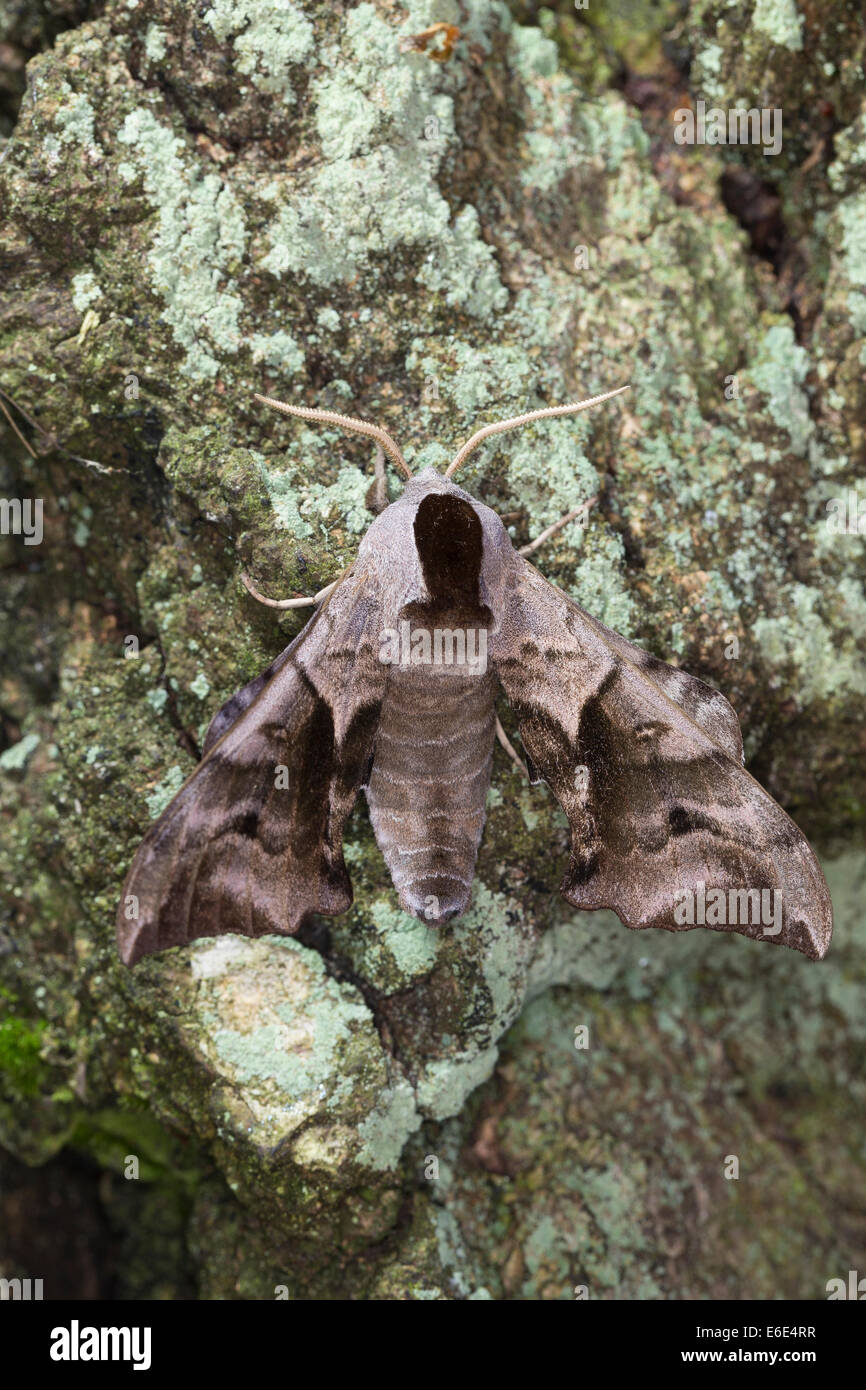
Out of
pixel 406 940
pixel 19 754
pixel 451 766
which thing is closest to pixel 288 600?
pixel 451 766

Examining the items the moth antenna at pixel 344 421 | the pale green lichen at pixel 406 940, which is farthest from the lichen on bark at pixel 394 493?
the moth antenna at pixel 344 421

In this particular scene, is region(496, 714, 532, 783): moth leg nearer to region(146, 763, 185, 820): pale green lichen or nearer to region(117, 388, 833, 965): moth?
region(117, 388, 833, 965): moth

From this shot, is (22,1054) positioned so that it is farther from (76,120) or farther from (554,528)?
(76,120)

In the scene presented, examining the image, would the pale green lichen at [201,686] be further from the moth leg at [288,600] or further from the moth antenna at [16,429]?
the moth antenna at [16,429]

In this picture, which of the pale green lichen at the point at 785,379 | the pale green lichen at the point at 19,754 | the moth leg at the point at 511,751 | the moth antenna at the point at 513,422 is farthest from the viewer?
the pale green lichen at the point at 19,754

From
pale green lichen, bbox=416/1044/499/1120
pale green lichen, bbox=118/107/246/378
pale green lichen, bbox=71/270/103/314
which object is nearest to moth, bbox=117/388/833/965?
pale green lichen, bbox=118/107/246/378

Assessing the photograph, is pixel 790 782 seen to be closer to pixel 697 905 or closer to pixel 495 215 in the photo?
pixel 697 905
